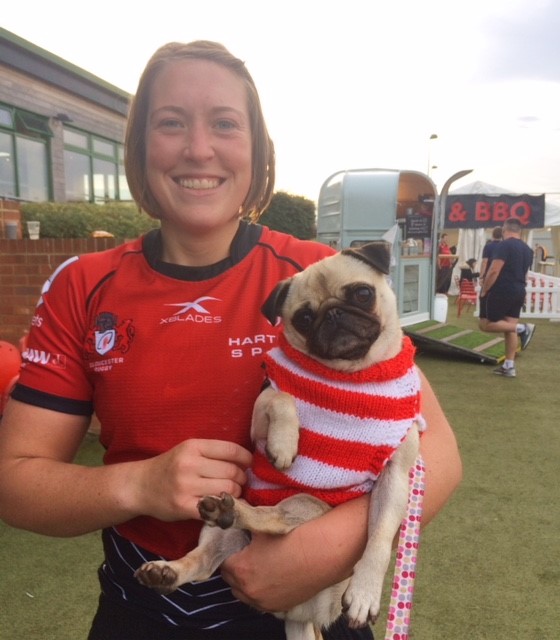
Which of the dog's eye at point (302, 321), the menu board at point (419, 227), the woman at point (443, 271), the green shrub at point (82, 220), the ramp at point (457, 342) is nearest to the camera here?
the dog's eye at point (302, 321)

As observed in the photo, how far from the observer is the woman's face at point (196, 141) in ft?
5.14

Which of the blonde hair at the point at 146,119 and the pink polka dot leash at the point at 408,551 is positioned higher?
the blonde hair at the point at 146,119

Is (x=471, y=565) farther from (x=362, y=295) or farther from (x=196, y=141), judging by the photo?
(x=196, y=141)

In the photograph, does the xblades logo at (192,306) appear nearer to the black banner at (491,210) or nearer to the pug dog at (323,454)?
the pug dog at (323,454)

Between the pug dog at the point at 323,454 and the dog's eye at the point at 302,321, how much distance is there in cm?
3

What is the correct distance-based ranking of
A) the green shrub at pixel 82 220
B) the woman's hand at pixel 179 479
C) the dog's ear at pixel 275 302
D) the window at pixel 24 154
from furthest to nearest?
the window at pixel 24 154
the green shrub at pixel 82 220
the dog's ear at pixel 275 302
the woman's hand at pixel 179 479

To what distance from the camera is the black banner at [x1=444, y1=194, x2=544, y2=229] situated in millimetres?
17984

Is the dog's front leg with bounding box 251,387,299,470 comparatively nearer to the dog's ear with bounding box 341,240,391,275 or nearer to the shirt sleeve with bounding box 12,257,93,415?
the shirt sleeve with bounding box 12,257,93,415

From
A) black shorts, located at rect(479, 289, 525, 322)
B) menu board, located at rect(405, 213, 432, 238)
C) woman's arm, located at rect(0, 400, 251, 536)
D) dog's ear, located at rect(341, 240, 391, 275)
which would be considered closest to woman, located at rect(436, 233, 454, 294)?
menu board, located at rect(405, 213, 432, 238)

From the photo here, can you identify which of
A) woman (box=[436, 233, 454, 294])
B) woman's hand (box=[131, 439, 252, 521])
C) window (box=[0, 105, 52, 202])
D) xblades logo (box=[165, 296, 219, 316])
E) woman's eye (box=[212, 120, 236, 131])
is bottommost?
woman (box=[436, 233, 454, 294])

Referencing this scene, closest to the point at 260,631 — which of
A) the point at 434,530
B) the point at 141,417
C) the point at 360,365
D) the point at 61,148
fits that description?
the point at 141,417

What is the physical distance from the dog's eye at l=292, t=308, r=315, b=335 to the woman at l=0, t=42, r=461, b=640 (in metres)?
0.11

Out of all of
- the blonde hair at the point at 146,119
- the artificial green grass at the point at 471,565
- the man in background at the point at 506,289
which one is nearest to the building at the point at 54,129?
the man in background at the point at 506,289

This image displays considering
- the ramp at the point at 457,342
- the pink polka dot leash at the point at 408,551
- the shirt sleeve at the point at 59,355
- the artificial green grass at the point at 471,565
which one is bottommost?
the artificial green grass at the point at 471,565
